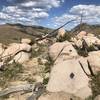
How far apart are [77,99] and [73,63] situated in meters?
3.59

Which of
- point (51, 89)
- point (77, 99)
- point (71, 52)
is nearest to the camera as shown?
point (77, 99)

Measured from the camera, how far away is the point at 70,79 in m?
20.7

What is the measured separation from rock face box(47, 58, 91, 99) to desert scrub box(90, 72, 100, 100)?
0.29 metres

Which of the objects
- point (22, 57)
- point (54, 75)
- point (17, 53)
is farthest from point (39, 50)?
point (54, 75)

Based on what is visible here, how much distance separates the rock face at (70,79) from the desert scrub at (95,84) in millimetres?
290

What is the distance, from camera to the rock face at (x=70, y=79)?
19.8 metres

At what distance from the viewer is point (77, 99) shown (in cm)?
1892

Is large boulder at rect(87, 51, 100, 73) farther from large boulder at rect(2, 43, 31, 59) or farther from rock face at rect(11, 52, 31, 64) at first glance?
large boulder at rect(2, 43, 31, 59)

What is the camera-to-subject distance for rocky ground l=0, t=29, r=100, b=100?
19.7 meters

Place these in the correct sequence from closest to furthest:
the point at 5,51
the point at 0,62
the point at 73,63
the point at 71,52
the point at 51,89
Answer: the point at 51,89
the point at 73,63
the point at 71,52
the point at 0,62
the point at 5,51

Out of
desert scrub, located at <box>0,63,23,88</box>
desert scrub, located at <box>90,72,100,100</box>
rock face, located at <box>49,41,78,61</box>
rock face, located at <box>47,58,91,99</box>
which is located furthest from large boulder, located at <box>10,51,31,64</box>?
desert scrub, located at <box>90,72,100,100</box>

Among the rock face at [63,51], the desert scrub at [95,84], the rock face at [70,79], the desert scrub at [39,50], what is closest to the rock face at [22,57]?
the desert scrub at [39,50]

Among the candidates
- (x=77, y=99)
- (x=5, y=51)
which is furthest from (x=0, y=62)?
(x=77, y=99)

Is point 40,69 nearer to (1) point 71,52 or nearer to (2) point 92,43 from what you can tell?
(1) point 71,52
